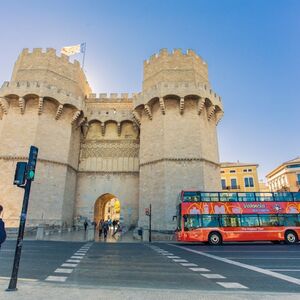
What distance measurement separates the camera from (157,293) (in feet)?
14.0

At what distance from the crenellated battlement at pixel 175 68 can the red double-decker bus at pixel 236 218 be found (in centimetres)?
1364

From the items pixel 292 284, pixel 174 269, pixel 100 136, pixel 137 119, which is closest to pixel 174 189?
pixel 137 119

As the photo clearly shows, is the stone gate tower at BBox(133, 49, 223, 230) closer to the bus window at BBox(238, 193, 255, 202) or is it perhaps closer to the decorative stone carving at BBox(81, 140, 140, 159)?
the decorative stone carving at BBox(81, 140, 140, 159)

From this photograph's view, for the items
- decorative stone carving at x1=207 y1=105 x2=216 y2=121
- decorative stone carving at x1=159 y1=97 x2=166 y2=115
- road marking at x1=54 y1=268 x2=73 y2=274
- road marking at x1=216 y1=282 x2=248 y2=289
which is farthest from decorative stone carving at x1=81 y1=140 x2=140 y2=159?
road marking at x1=216 y1=282 x2=248 y2=289

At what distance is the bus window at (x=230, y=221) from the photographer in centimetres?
1578

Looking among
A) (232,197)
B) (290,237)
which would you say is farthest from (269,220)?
(232,197)

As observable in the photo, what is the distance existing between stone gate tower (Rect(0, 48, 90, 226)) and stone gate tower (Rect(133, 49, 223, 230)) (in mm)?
7757

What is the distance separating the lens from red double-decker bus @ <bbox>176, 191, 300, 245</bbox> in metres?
15.6

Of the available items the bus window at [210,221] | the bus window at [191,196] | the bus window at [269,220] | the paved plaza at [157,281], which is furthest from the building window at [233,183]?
the paved plaza at [157,281]

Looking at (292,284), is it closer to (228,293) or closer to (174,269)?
(228,293)

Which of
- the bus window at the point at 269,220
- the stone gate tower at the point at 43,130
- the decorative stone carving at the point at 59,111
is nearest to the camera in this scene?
the bus window at the point at 269,220

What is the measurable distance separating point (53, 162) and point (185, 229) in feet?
49.1

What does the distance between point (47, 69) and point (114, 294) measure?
85.1 feet

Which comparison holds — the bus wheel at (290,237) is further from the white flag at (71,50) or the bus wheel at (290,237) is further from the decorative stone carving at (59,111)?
the white flag at (71,50)
